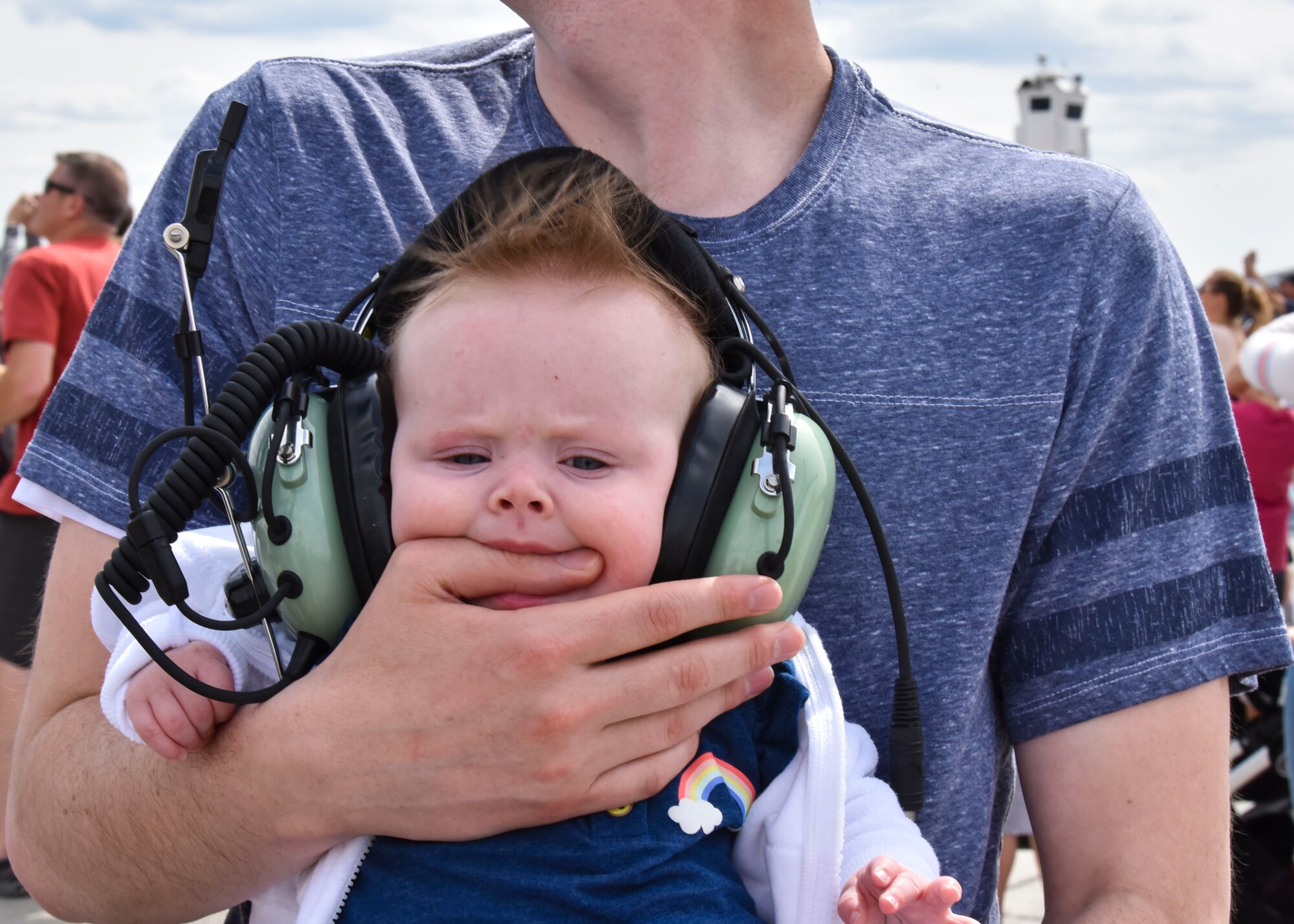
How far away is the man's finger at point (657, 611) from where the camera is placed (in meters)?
1.18

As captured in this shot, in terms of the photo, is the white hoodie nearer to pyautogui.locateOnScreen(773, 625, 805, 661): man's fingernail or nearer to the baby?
the baby

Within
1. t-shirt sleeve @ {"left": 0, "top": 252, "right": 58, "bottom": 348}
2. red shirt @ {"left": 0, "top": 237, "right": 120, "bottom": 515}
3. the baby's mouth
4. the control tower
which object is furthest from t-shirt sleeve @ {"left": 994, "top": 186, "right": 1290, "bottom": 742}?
the control tower

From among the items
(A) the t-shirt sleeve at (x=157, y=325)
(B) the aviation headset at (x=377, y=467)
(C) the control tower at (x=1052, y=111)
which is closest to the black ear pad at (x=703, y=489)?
(B) the aviation headset at (x=377, y=467)

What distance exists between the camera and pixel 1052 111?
15.6 meters

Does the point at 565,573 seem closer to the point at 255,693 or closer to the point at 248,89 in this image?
the point at 255,693

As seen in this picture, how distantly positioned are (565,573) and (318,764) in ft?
1.09

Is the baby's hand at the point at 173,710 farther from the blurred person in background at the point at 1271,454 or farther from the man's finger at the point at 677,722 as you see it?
the blurred person in background at the point at 1271,454

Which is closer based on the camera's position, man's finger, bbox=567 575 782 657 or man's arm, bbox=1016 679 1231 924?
man's finger, bbox=567 575 782 657

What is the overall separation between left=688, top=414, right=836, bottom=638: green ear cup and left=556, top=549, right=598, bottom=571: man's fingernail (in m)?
0.13

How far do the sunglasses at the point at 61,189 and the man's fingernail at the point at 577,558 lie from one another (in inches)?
178

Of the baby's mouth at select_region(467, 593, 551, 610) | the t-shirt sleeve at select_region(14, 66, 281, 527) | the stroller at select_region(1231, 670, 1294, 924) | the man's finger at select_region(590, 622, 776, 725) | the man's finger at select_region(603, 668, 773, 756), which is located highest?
the t-shirt sleeve at select_region(14, 66, 281, 527)

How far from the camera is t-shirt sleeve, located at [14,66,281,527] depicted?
1.37m

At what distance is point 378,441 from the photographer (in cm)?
126

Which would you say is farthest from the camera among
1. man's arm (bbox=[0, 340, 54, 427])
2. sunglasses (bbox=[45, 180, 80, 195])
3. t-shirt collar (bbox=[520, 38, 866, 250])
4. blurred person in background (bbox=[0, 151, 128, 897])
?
sunglasses (bbox=[45, 180, 80, 195])
